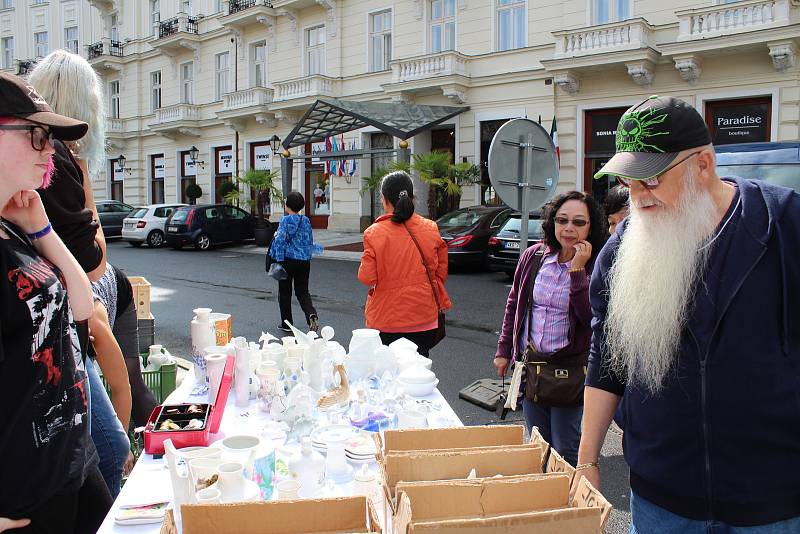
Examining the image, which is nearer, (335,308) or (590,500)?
(590,500)

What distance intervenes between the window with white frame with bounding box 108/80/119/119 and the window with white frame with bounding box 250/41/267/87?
1111 cm

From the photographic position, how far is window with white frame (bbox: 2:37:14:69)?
1517 inches

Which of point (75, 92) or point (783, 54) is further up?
point (783, 54)

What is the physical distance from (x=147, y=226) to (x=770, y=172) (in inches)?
745

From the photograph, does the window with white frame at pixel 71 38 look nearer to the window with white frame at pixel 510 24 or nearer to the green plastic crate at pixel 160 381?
the window with white frame at pixel 510 24

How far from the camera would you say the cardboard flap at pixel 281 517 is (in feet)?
4.93

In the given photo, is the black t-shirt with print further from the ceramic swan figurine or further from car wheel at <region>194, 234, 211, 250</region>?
car wheel at <region>194, 234, 211, 250</region>

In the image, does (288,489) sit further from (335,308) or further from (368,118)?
(368,118)

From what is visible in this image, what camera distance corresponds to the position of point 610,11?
55.4 ft

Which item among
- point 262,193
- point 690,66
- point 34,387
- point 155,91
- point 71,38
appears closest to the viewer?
point 34,387

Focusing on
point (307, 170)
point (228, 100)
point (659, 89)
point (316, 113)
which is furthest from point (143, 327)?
point (228, 100)

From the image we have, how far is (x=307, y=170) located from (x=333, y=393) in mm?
22971

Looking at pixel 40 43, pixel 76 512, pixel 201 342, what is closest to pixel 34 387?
pixel 76 512

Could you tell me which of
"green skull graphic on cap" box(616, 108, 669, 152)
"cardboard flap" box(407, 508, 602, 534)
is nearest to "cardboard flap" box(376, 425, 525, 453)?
"cardboard flap" box(407, 508, 602, 534)
